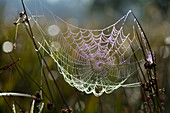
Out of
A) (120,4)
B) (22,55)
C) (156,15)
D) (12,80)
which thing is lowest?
(12,80)

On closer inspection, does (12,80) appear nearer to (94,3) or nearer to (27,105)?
(27,105)

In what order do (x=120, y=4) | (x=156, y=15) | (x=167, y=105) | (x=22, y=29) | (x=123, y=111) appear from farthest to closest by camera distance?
1. (x=120, y=4)
2. (x=156, y=15)
3. (x=22, y=29)
4. (x=167, y=105)
5. (x=123, y=111)

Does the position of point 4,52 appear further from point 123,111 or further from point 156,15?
point 156,15

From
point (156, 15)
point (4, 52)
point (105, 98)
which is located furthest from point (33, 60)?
point (156, 15)

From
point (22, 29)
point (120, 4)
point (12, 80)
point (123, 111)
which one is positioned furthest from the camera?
point (120, 4)

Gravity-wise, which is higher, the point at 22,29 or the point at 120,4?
the point at 120,4

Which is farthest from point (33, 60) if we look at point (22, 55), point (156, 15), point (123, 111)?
point (156, 15)

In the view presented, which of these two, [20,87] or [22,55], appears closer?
[20,87]

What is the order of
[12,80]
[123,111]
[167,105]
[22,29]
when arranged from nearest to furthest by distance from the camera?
[123,111]
[12,80]
[167,105]
[22,29]

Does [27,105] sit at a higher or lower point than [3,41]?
lower
